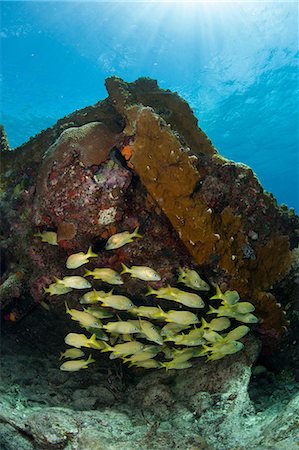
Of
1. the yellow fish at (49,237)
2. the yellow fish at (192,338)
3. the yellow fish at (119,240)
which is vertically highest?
the yellow fish at (49,237)

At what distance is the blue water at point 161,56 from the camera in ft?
77.3

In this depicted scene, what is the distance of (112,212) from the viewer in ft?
17.9

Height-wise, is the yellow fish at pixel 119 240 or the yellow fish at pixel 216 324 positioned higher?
the yellow fish at pixel 119 240

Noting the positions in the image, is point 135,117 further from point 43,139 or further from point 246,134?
point 246,134

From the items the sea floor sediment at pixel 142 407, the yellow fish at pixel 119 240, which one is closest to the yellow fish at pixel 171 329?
the sea floor sediment at pixel 142 407

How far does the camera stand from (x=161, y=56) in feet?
93.9

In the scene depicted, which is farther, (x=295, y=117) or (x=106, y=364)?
(x=295, y=117)

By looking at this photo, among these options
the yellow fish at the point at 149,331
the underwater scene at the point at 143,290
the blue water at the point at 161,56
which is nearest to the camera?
the underwater scene at the point at 143,290

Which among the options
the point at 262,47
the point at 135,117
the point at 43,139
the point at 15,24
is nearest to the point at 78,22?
the point at 15,24

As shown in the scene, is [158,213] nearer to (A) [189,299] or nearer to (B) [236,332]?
(A) [189,299]

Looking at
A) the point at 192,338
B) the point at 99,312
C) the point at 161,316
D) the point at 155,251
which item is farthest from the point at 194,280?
the point at 99,312

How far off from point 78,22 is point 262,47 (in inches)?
597

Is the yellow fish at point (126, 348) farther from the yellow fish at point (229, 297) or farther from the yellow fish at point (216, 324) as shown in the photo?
the yellow fish at point (229, 297)

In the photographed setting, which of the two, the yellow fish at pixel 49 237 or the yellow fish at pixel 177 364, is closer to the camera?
the yellow fish at pixel 177 364
